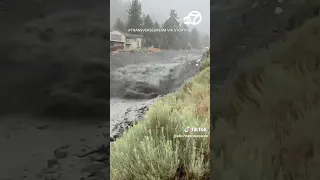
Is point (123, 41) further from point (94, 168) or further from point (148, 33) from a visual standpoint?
point (94, 168)

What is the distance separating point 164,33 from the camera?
5.74 feet

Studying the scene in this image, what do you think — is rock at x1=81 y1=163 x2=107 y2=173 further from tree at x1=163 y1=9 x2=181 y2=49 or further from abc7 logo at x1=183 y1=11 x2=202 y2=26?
abc7 logo at x1=183 y1=11 x2=202 y2=26

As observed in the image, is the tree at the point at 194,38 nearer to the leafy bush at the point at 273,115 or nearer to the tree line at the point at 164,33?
the tree line at the point at 164,33

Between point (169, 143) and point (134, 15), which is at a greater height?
point (134, 15)

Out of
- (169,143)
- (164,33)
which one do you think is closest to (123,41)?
(164,33)

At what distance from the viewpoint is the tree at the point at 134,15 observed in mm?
1737

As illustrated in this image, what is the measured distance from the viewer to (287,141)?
5.69 ft

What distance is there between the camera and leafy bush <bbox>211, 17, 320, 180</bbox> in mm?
1730

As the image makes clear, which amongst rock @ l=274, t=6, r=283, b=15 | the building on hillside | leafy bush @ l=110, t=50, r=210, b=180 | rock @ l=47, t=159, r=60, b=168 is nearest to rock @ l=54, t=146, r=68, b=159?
rock @ l=47, t=159, r=60, b=168

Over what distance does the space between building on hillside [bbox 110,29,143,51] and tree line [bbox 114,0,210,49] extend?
0.08ft

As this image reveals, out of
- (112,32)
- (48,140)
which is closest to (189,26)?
(112,32)

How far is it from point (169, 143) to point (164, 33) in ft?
1.62

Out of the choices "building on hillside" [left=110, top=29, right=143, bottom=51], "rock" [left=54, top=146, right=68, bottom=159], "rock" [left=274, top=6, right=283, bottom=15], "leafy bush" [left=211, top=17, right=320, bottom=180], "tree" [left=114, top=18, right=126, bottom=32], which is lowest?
"rock" [left=54, top=146, right=68, bottom=159]

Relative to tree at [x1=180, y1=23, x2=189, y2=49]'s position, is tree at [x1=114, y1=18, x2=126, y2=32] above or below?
above
